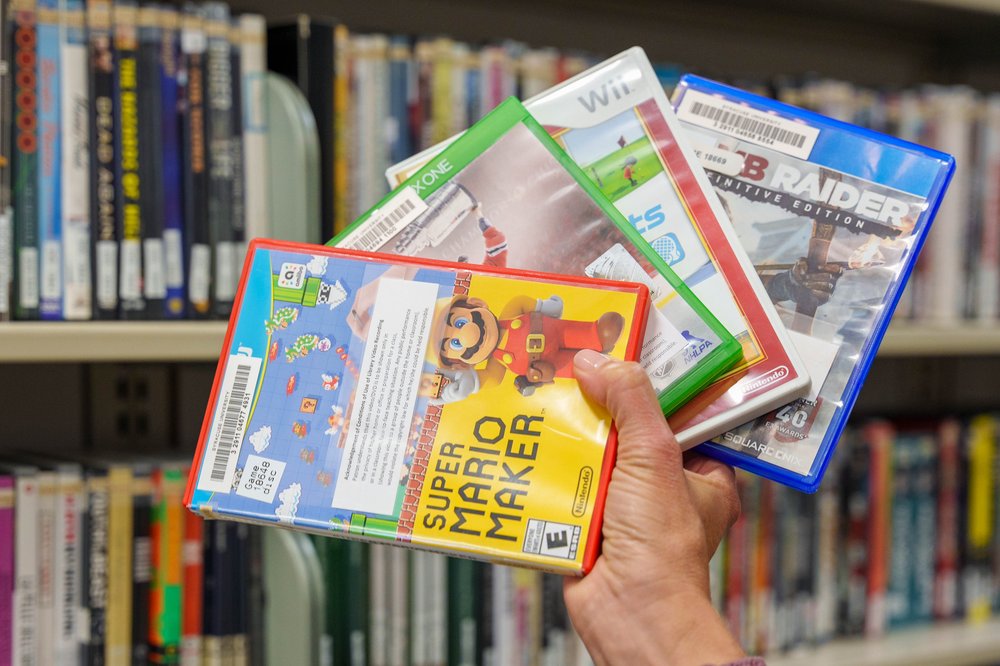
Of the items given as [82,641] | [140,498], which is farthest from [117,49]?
[82,641]

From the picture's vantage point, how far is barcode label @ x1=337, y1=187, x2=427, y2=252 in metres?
0.79

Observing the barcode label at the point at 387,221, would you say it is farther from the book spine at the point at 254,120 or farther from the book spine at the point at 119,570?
the book spine at the point at 119,570

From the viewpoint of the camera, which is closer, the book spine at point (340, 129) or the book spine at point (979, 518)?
the book spine at point (340, 129)

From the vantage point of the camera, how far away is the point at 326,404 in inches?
28.5

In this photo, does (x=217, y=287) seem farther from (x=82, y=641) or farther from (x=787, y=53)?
(x=787, y=53)

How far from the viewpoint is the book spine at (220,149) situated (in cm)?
99

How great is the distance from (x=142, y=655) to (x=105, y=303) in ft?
1.12

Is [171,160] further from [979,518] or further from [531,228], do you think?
[979,518]

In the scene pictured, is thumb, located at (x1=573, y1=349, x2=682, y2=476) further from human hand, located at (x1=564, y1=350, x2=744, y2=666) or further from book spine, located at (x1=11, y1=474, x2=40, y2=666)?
book spine, located at (x1=11, y1=474, x2=40, y2=666)

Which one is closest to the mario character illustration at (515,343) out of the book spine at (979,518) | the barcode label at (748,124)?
the barcode label at (748,124)

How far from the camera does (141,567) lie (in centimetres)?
100

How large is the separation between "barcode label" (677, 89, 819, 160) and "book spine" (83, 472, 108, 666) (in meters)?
0.64

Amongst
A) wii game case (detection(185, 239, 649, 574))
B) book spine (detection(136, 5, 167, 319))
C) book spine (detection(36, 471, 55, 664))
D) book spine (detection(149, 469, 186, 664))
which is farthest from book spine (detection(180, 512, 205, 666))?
wii game case (detection(185, 239, 649, 574))

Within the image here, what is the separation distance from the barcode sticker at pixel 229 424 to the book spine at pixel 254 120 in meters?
0.30
